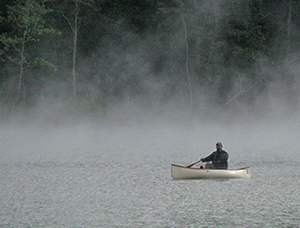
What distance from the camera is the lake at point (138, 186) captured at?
15180 millimetres

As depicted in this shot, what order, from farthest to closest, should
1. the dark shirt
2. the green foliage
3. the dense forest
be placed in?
1. the dense forest
2. the green foliage
3. the dark shirt

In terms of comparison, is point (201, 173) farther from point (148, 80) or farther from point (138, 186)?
point (148, 80)

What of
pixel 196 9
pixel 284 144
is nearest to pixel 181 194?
pixel 284 144

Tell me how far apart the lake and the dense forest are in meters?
16.3

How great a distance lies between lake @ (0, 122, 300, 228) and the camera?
49.8 ft

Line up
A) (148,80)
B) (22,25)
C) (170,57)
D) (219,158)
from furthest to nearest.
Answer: (148,80), (170,57), (22,25), (219,158)

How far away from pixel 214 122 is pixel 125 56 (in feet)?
35.7

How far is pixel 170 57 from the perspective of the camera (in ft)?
193

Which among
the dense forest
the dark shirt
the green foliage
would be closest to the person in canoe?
the dark shirt

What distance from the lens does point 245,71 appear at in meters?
56.4

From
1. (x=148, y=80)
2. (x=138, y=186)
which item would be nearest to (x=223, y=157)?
(x=138, y=186)

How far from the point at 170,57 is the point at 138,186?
39.5 m

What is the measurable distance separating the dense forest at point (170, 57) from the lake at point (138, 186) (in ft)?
53.5

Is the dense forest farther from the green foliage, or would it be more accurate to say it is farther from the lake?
the lake
